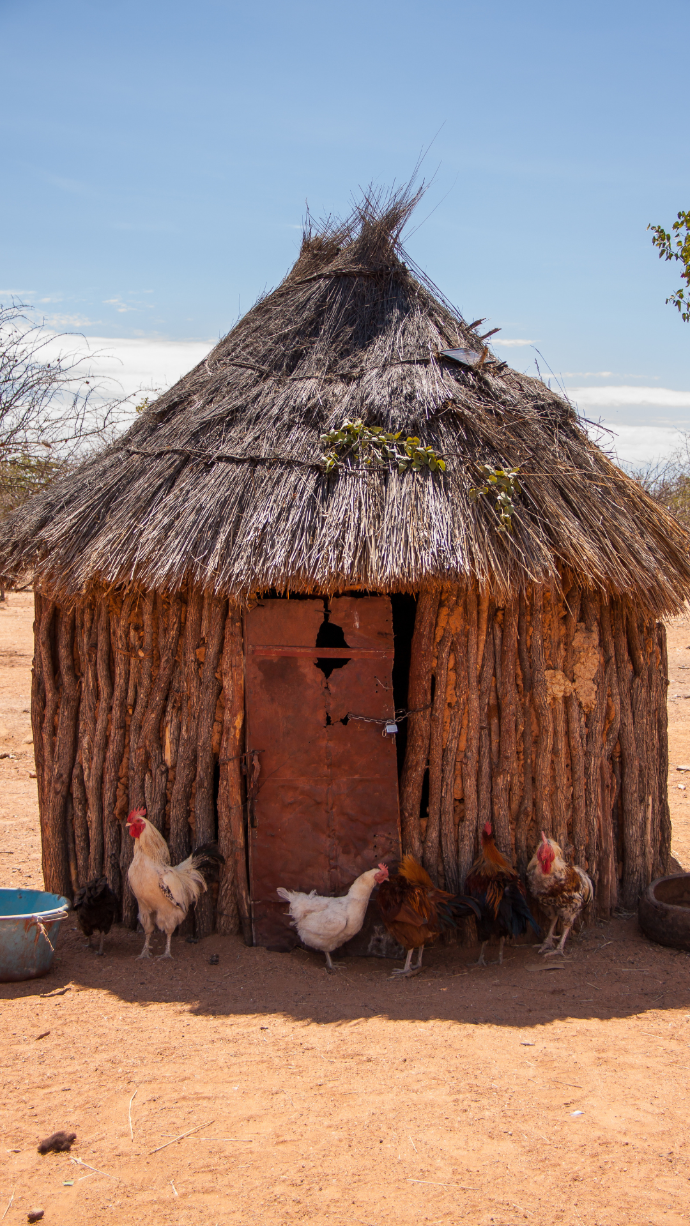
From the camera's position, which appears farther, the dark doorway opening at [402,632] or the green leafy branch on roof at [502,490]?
the dark doorway opening at [402,632]

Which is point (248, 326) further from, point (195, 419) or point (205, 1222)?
point (205, 1222)

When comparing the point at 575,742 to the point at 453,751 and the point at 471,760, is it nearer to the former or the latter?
the point at 471,760

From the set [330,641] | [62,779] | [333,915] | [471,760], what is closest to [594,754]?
[471,760]

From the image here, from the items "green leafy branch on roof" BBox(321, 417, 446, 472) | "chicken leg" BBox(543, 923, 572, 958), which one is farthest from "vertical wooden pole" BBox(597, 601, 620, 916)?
"green leafy branch on roof" BBox(321, 417, 446, 472)

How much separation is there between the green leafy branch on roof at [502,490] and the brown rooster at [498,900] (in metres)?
2.21

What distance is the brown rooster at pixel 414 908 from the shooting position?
5156 mm

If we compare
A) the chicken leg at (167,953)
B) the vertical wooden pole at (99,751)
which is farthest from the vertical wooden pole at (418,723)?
the vertical wooden pole at (99,751)

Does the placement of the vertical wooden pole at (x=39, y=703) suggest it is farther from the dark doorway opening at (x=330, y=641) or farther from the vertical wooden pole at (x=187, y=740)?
the dark doorway opening at (x=330, y=641)

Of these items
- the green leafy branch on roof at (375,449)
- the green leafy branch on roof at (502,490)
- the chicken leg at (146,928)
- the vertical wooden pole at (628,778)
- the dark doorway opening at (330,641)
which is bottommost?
the chicken leg at (146,928)

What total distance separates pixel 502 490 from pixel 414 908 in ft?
9.05

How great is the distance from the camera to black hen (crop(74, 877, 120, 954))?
17.8ft

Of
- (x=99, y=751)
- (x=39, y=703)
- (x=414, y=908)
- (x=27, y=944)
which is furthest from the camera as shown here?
(x=39, y=703)

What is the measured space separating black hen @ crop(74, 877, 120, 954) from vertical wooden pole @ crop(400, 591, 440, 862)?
6.52 ft

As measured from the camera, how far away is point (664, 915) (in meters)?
5.51
